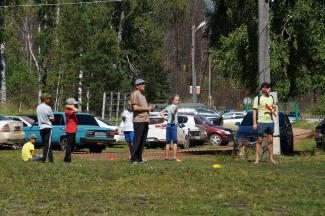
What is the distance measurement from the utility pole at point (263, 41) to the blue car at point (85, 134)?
28.7ft

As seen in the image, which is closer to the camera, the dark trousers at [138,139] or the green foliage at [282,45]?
the dark trousers at [138,139]

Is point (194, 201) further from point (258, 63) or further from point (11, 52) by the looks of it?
point (11, 52)

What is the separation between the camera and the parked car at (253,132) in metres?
22.3

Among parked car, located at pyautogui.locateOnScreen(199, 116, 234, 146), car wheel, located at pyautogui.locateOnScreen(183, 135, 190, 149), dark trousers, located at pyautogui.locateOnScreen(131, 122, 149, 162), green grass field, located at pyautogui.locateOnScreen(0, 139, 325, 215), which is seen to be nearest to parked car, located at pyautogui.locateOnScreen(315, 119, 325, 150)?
car wheel, located at pyautogui.locateOnScreen(183, 135, 190, 149)

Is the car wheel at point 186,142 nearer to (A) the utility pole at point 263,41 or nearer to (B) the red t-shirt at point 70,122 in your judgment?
(A) the utility pole at point 263,41

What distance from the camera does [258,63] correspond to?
22359 mm

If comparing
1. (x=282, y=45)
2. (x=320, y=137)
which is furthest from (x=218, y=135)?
(x=282, y=45)

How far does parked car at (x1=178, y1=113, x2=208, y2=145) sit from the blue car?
4.67 meters

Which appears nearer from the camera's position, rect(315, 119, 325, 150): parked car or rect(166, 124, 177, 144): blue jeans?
rect(166, 124, 177, 144): blue jeans

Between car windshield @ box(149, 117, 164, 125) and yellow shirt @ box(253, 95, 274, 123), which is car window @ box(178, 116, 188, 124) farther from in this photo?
yellow shirt @ box(253, 95, 274, 123)

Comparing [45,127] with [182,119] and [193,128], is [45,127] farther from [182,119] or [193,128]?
[182,119]

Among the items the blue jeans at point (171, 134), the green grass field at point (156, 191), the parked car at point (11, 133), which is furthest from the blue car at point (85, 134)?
the green grass field at point (156, 191)

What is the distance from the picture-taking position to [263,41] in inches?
838

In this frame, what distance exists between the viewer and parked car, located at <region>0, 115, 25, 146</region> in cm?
2791
